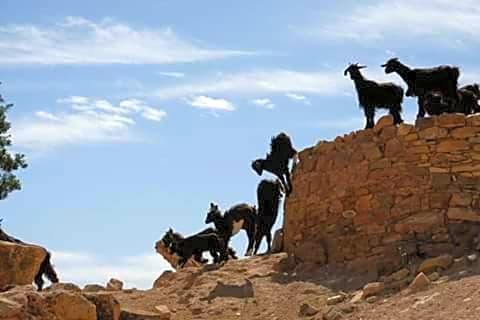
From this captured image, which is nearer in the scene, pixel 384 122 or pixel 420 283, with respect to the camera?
pixel 420 283

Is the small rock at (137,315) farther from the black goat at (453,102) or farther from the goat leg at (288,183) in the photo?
the black goat at (453,102)

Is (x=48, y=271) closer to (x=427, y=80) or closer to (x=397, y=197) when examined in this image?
(x=397, y=197)

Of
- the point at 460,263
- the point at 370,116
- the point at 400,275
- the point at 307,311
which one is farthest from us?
the point at 370,116

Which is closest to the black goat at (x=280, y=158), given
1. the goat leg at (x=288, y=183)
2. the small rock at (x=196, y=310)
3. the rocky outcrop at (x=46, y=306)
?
the goat leg at (x=288, y=183)

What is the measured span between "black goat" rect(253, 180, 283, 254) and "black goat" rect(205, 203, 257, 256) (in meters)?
0.13

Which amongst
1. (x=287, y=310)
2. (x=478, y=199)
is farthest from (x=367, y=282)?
(x=478, y=199)

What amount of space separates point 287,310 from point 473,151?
3.77 m

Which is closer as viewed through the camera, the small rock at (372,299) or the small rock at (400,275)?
the small rock at (372,299)

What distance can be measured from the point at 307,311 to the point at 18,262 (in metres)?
4.01

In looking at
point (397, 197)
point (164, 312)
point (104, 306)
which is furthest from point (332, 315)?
point (397, 197)

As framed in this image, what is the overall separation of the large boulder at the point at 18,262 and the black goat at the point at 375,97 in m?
5.63

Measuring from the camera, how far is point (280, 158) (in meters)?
18.4

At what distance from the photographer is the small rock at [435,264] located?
1325cm

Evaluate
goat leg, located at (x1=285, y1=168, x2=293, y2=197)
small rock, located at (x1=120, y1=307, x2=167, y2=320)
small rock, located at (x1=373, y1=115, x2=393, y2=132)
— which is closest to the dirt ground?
small rock, located at (x1=120, y1=307, x2=167, y2=320)
